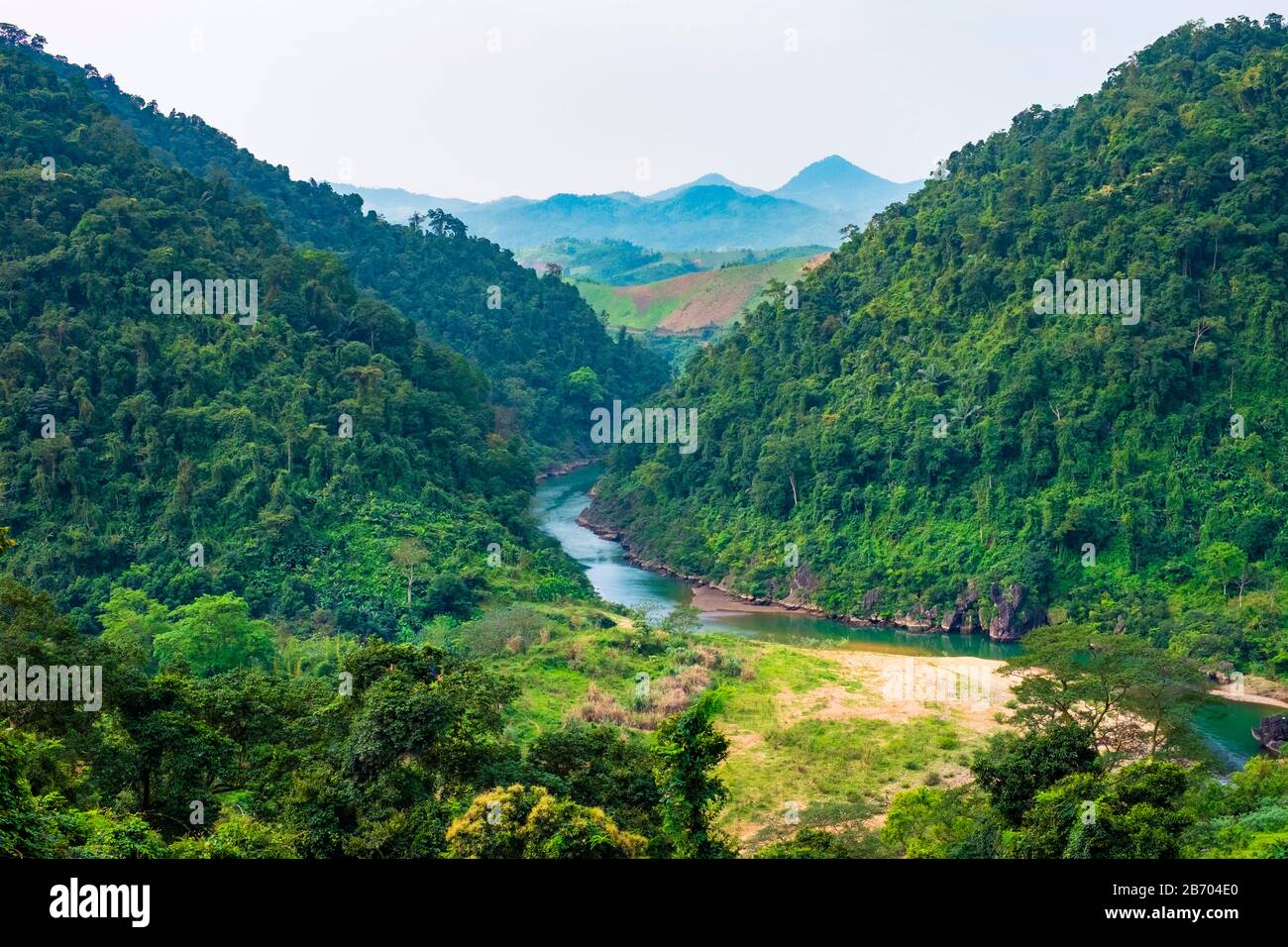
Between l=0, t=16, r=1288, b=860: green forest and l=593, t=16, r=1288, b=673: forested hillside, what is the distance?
172mm

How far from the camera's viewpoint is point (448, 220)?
90.8 m

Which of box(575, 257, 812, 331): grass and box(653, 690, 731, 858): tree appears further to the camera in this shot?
box(575, 257, 812, 331): grass

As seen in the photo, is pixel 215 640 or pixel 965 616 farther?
pixel 965 616

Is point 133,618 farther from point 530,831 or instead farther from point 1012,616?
point 1012,616

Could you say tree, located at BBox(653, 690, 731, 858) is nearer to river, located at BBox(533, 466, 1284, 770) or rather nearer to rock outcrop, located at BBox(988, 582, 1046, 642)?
A: river, located at BBox(533, 466, 1284, 770)

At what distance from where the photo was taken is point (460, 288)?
8300cm

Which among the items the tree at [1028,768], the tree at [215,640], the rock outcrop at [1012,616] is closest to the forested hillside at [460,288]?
the rock outcrop at [1012,616]

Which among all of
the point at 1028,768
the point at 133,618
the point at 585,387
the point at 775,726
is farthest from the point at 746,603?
the point at 585,387
